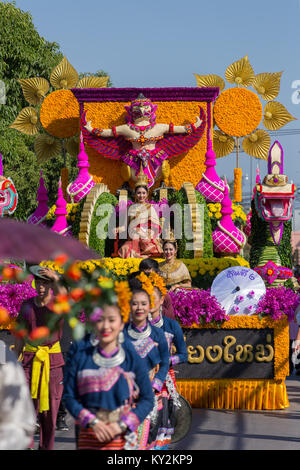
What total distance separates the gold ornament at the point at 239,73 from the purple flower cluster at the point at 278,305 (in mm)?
12765

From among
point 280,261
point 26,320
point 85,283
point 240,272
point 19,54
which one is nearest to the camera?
point 85,283

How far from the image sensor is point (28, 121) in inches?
892

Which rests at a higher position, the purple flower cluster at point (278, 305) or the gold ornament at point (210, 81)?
the gold ornament at point (210, 81)

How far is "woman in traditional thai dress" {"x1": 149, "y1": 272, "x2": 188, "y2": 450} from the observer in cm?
646

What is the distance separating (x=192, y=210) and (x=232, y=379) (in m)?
7.09

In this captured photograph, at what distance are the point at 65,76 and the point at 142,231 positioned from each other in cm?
837

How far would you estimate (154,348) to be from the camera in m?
5.74

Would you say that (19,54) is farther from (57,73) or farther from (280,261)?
(280,261)

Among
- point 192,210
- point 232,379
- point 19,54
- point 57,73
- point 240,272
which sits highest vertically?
point 19,54

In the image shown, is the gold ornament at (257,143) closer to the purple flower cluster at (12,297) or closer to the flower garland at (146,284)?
the purple flower cluster at (12,297)

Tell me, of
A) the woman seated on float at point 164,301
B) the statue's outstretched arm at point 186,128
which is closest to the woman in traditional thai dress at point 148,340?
the woman seated on float at point 164,301

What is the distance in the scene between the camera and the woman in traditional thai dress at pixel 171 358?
6461mm

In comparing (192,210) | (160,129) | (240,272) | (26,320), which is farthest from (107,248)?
(26,320)

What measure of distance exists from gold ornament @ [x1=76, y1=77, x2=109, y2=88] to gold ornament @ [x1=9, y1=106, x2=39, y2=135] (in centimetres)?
214
